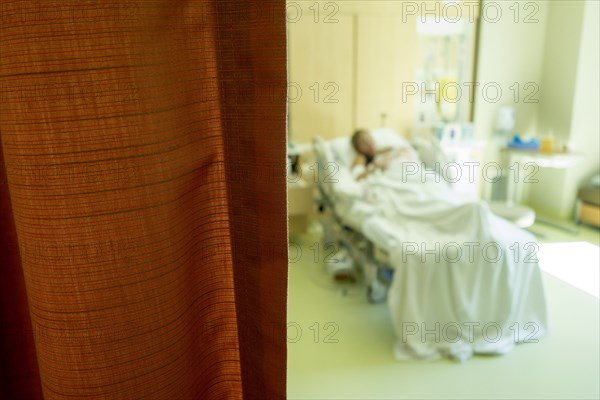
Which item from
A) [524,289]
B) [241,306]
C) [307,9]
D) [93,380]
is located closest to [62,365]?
[93,380]

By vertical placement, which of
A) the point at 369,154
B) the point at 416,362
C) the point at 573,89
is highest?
the point at 573,89

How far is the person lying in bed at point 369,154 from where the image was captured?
2.89 m

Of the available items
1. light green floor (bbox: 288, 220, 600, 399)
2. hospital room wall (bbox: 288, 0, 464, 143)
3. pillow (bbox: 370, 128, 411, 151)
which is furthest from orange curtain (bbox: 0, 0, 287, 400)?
pillow (bbox: 370, 128, 411, 151)

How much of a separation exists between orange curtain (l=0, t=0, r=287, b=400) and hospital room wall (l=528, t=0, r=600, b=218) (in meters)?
0.81

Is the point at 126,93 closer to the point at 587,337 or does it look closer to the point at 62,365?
the point at 62,365

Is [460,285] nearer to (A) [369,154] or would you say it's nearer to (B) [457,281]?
(B) [457,281]

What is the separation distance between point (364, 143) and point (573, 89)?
199 cm

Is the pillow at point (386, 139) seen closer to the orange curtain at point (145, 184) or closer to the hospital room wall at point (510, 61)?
the hospital room wall at point (510, 61)

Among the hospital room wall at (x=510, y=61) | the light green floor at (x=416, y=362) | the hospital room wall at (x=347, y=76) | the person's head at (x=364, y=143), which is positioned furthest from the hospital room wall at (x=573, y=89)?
the hospital room wall at (x=347, y=76)

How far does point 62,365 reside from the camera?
536 mm

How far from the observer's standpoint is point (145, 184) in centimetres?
51

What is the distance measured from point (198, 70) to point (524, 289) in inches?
69.1

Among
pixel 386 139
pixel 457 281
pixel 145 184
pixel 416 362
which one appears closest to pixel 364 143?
pixel 386 139

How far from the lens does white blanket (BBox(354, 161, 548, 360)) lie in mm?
1891
